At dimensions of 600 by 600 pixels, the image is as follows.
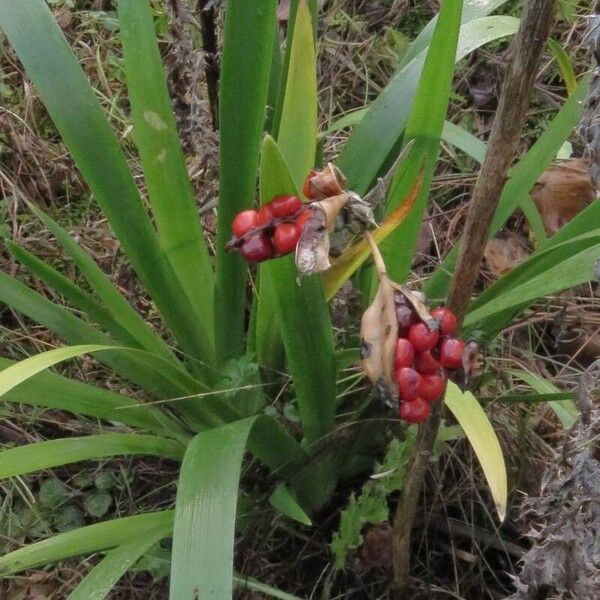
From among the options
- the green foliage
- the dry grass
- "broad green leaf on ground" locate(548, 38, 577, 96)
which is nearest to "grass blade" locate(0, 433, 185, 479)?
the dry grass

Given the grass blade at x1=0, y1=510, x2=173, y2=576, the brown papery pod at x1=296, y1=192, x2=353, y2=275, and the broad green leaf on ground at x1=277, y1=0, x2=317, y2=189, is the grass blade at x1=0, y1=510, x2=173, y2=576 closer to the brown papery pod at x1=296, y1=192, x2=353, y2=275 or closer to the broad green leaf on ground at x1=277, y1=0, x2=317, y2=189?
the broad green leaf on ground at x1=277, y1=0, x2=317, y2=189

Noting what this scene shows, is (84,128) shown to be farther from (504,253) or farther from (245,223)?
(504,253)

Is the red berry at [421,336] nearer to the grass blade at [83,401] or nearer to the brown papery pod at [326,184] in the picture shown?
the brown papery pod at [326,184]

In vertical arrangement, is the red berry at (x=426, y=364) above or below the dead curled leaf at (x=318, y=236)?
below

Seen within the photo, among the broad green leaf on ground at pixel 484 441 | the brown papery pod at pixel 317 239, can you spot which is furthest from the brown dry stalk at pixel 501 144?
the brown papery pod at pixel 317 239

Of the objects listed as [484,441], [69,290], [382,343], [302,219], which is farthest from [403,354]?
[69,290]
